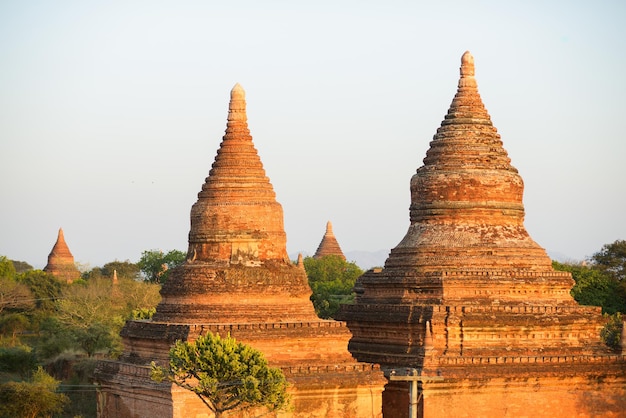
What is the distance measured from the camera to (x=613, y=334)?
43.1 m

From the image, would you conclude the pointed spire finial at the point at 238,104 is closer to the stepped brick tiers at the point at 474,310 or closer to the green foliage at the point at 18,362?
the stepped brick tiers at the point at 474,310

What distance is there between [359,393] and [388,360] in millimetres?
3104

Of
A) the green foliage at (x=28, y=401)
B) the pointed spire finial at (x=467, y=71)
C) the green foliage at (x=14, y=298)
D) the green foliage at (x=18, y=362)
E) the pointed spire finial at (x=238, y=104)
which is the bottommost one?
the green foliage at (x=28, y=401)

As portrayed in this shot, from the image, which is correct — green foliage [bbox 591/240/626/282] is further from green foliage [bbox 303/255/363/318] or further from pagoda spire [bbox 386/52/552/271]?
pagoda spire [bbox 386/52/552/271]

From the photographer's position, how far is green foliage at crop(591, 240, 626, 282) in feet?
230

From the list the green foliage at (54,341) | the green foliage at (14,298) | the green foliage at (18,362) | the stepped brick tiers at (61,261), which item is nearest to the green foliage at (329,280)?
the green foliage at (54,341)

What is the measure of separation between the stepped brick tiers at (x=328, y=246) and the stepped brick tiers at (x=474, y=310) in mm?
47844

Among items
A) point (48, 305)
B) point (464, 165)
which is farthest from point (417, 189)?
point (48, 305)

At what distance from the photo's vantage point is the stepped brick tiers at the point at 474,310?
121 ft

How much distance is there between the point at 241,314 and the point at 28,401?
1483cm

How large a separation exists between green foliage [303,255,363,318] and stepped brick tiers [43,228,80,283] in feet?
95.1

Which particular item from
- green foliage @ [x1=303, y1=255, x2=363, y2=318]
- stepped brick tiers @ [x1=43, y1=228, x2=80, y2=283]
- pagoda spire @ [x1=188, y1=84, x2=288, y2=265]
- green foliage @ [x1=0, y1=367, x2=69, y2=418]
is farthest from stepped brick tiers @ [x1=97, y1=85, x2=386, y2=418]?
stepped brick tiers @ [x1=43, y1=228, x2=80, y2=283]

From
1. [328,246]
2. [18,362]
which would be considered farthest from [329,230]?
[18,362]

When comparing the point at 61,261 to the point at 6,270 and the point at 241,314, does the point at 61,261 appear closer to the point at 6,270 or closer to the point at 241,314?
the point at 6,270
